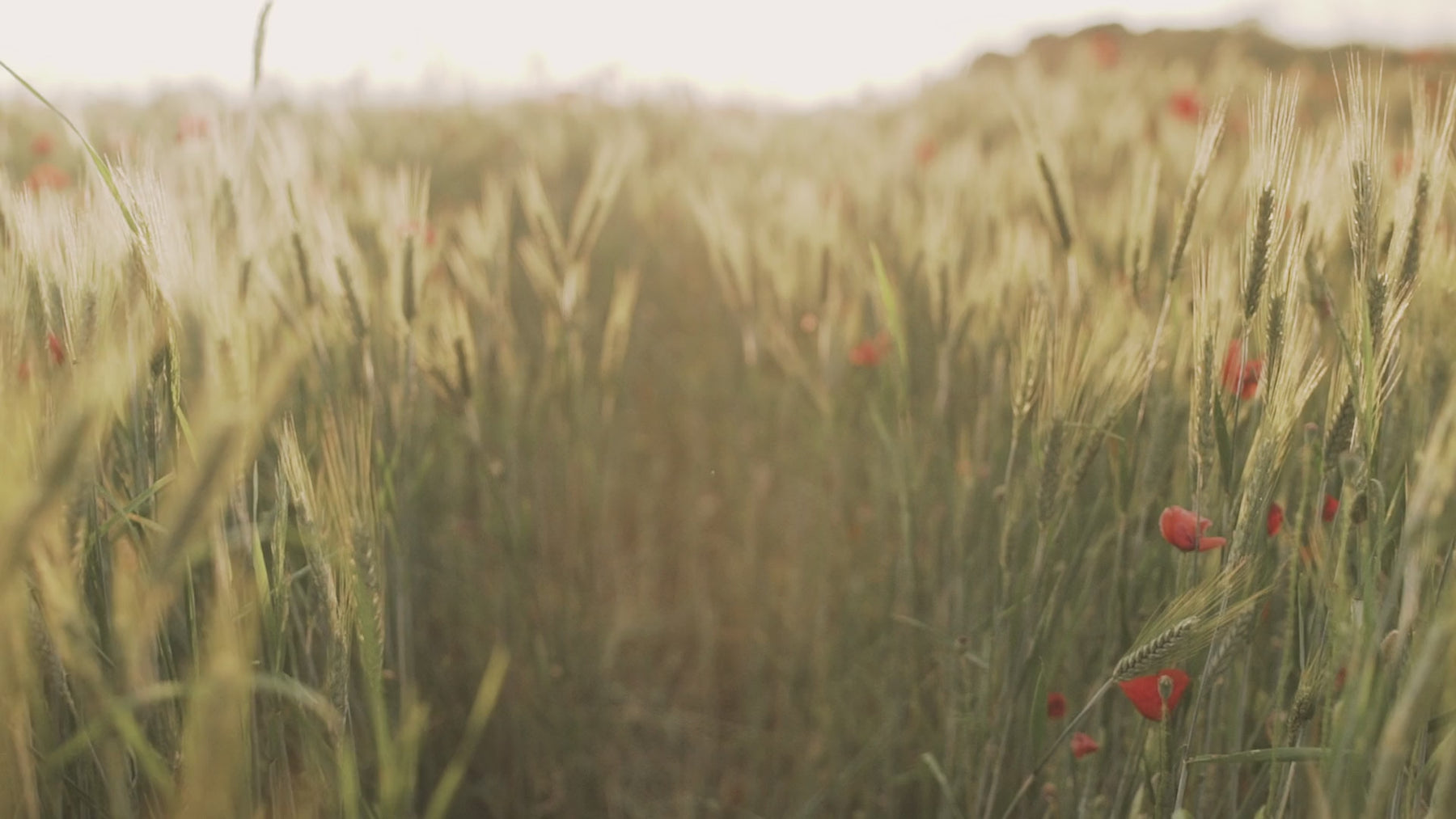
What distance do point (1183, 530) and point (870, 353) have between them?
2.34ft

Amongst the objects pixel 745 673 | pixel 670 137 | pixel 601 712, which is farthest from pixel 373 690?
pixel 670 137

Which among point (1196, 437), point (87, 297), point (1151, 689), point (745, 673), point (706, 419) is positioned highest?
point (87, 297)

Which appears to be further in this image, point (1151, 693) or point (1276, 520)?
point (1276, 520)

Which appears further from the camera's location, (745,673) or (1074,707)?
(745,673)

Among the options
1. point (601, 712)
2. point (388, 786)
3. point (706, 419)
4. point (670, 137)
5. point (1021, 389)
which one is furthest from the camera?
point (670, 137)

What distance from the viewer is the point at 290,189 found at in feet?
3.20

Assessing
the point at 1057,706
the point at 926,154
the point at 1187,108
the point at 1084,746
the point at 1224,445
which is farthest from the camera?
the point at 926,154

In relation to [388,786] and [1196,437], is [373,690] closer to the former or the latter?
[388,786]

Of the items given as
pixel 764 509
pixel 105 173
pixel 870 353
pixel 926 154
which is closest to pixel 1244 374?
pixel 870 353

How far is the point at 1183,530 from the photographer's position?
2.08ft

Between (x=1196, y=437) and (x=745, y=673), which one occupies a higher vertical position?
(x=1196, y=437)

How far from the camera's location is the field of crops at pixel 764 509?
538mm

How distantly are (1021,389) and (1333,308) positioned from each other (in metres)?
0.22

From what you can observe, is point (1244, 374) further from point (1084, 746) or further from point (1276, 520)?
point (1084, 746)
